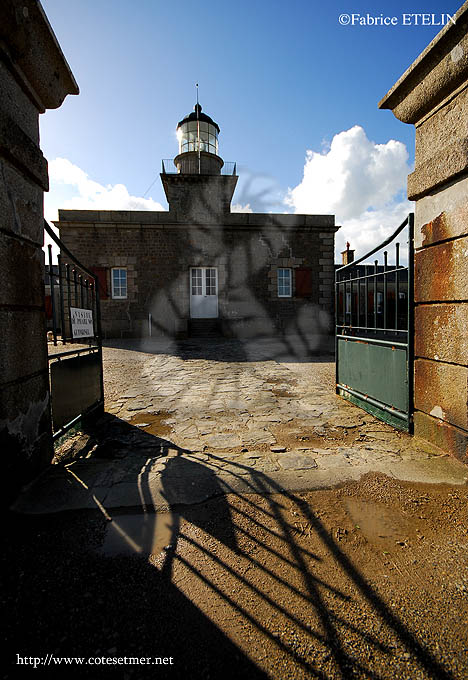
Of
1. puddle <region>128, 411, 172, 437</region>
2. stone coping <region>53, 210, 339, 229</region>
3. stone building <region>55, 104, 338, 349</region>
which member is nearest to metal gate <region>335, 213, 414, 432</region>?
puddle <region>128, 411, 172, 437</region>

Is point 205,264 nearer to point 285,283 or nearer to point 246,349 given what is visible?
point 285,283

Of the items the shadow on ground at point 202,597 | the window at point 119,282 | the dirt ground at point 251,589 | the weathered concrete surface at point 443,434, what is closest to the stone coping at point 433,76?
the weathered concrete surface at point 443,434

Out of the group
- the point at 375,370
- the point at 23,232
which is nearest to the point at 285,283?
the point at 375,370

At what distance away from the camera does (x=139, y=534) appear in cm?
193

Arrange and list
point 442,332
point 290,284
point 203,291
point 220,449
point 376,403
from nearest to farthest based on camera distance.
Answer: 1. point 442,332
2. point 220,449
3. point 376,403
4. point 203,291
5. point 290,284

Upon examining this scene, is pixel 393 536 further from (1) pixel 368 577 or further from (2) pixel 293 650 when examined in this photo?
(2) pixel 293 650

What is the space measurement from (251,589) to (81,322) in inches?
A: 123

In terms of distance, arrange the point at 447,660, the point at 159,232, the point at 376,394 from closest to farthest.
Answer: the point at 447,660 → the point at 376,394 → the point at 159,232

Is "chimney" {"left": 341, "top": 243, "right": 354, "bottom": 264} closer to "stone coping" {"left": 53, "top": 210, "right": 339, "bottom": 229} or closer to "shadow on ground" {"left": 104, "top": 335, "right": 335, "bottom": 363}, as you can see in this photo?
"stone coping" {"left": 53, "top": 210, "right": 339, "bottom": 229}

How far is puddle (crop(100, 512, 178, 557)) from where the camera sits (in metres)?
1.80

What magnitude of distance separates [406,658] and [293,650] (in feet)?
1.35

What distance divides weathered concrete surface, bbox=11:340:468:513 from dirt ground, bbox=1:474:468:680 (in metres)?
0.23

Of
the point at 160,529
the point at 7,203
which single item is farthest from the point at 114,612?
the point at 7,203

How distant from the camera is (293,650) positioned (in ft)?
4.14
